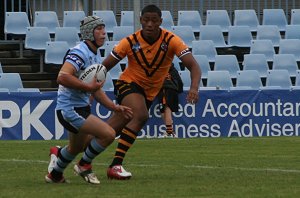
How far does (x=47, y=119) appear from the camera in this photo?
1964 centimetres

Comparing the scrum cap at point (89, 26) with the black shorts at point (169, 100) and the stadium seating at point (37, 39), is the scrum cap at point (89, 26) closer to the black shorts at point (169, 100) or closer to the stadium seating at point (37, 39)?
the black shorts at point (169, 100)

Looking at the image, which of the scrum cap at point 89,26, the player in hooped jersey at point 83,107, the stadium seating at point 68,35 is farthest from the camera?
the stadium seating at point 68,35

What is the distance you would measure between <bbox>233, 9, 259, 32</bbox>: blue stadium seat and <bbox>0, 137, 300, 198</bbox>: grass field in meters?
8.55

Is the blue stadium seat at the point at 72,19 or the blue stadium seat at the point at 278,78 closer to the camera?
the blue stadium seat at the point at 278,78

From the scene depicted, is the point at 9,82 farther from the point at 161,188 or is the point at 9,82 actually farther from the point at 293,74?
the point at 161,188

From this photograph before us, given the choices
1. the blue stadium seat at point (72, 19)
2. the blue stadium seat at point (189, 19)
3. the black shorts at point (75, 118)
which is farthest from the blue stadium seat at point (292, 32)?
the black shorts at point (75, 118)

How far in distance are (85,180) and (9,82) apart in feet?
36.4

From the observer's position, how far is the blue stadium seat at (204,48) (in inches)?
965

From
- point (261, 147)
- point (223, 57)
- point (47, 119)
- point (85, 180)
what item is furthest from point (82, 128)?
point (223, 57)

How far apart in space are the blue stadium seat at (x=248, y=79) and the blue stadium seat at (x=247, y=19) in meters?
3.99

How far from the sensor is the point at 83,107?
1066 cm

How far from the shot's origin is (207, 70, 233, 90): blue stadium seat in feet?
74.6

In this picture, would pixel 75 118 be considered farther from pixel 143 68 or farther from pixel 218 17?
pixel 218 17

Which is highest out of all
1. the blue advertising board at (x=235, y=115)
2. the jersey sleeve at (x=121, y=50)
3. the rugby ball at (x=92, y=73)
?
the jersey sleeve at (x=121, y=50)
